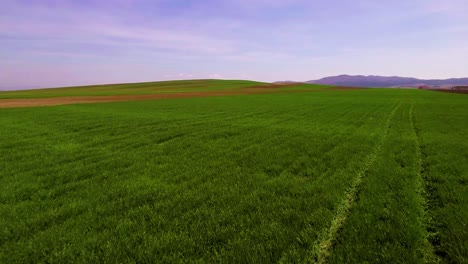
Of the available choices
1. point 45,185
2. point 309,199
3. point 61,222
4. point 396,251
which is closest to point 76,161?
point 45,185

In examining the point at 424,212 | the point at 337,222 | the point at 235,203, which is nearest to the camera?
the point at 337,222

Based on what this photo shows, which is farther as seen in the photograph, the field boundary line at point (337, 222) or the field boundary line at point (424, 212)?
the field boundary line at point (337, 222)

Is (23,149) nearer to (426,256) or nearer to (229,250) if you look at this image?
(229,250)

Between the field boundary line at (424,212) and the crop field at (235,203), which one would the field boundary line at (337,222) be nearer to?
the crop field at (235,203)

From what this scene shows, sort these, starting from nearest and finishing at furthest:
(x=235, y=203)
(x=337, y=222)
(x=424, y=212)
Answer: (x=337, y=222), (x=424, y=212), (x=235, y=203)

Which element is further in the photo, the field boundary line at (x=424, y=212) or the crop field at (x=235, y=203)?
the crop field at (x=235, y=203)

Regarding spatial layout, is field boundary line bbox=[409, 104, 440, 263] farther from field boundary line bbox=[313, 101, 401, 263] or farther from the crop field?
field boundary line bbox=[313, 101, 401, 263]

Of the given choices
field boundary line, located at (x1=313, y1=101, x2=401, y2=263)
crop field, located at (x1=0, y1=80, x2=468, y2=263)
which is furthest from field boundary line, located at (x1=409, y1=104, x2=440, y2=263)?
field boundary line, located at (x1=313, y1=101, x2=401, y2=263)

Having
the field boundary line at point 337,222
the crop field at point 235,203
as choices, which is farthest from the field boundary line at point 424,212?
the field boundary line at point 337,222

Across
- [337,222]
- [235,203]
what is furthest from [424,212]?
[235,203]

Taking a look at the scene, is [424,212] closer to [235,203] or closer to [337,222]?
[337,222]

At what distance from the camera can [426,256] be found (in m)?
4.51

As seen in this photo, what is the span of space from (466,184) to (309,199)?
498cm

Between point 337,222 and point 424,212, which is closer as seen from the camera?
point 337,222
